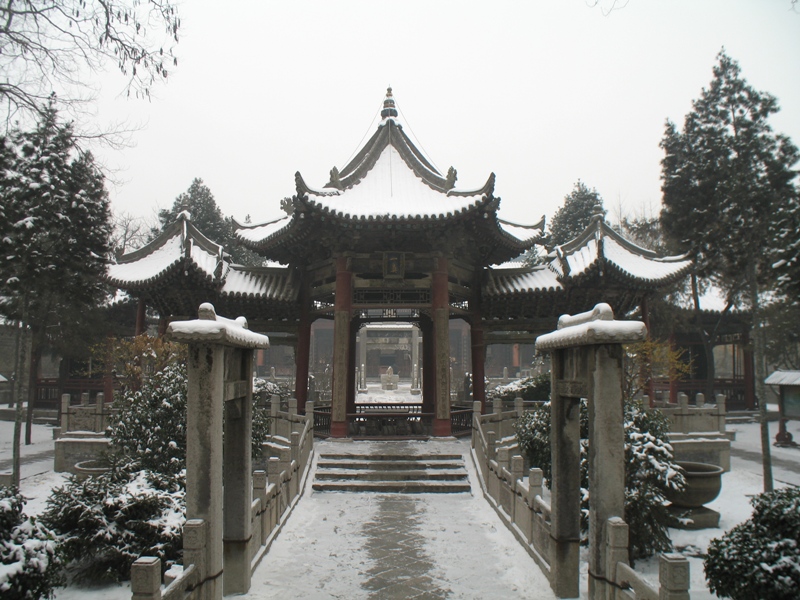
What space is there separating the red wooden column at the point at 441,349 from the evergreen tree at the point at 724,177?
7.70m

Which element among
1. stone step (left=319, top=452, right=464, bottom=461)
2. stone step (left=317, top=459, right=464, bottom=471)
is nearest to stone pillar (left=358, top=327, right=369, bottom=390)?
stone step (left=319, top=452, right=464, bottom=461)

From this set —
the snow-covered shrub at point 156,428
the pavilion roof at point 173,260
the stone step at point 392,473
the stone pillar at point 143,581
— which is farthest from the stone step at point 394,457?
the stone pillar at point 143,581

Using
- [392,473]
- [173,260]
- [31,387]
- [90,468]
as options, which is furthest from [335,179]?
[31,387]

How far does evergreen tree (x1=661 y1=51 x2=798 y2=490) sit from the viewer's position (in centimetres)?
1588

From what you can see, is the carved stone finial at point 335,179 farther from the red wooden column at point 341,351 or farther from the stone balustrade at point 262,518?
the stone balustrade at point 262,518

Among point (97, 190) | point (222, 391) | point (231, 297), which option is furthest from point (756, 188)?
point (97, 190)

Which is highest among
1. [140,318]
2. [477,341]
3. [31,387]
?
[140,318]

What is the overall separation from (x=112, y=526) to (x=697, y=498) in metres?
8.88

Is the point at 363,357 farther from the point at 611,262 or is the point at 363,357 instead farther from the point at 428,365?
the point at 611,262

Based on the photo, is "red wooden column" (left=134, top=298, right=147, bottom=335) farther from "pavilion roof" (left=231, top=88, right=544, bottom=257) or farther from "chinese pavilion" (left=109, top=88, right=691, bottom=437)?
"pavilion roof" (left=231, top=88, right=544, bottom=257)

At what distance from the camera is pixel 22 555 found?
4832mm

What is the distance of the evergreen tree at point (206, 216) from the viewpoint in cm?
3431

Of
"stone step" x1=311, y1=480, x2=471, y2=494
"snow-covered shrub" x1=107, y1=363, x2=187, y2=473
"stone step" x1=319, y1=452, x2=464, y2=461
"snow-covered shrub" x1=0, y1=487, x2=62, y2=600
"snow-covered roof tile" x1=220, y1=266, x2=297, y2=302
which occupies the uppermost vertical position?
"snow-covered roof tile" x1=220, y1=266, x2=297, y2=302

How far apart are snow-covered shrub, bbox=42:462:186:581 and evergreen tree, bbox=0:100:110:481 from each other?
6.61 metres
